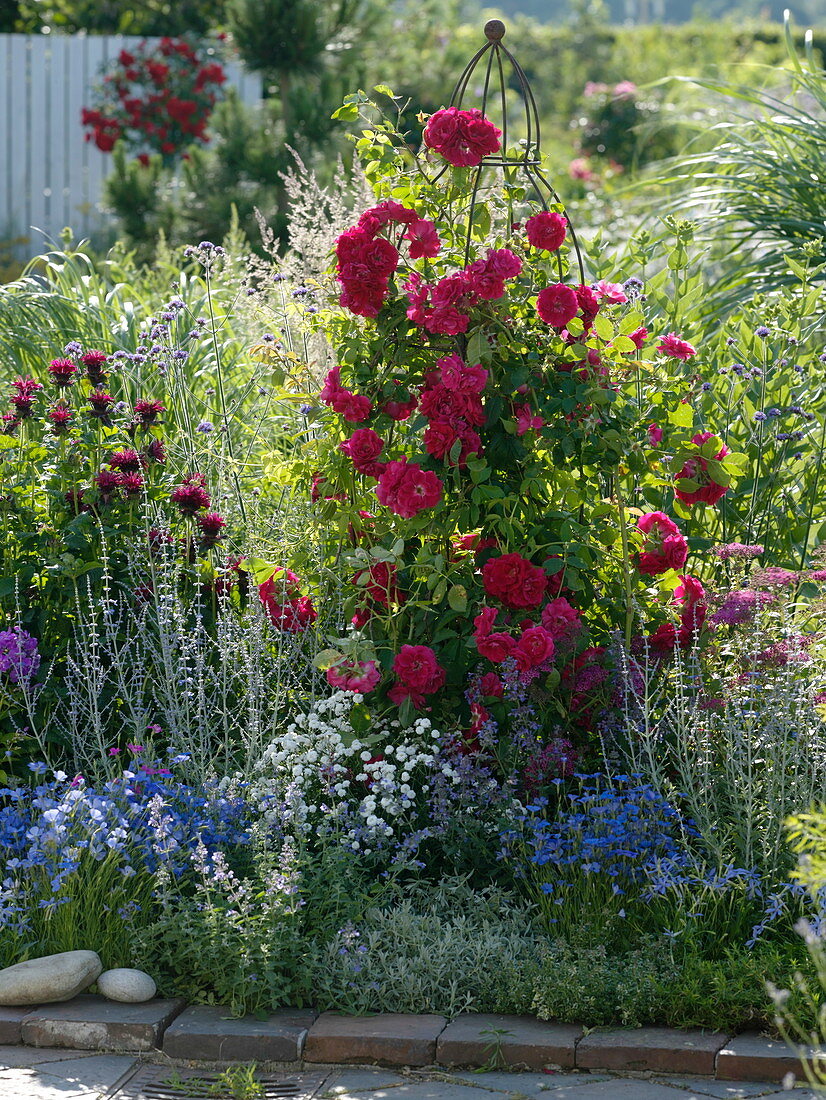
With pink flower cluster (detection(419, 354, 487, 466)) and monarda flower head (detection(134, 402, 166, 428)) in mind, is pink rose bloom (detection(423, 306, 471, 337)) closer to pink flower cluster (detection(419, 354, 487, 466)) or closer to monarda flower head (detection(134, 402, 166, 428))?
pink flower cluster (detection(419, 354, 487, 466))

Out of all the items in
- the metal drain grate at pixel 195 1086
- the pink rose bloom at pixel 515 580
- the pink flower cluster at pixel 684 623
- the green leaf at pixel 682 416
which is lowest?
the metal drain grate at pixel 195 1086

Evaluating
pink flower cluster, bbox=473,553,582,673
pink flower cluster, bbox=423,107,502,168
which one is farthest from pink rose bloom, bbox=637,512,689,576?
pink flower cluster, bbox=423,107,502,168

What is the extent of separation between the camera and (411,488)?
327cm

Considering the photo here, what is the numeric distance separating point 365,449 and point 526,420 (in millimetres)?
415

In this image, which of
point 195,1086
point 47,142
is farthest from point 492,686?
point 47,142

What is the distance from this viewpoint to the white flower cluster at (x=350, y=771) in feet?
10.0

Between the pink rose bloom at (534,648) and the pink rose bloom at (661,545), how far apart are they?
41 cm

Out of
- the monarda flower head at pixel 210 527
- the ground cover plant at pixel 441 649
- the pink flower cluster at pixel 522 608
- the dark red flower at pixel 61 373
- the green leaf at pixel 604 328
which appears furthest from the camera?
the dark red flower at pixel 61 373

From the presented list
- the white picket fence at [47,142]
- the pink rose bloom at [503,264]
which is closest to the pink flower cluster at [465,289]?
the pink rose bloom at [503,264]

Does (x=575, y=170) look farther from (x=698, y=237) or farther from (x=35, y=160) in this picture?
(x=698, y=237)

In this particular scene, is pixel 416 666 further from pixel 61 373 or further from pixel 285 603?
pixel 61 373

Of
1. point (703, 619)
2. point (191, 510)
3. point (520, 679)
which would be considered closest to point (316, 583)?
point (191, 510)

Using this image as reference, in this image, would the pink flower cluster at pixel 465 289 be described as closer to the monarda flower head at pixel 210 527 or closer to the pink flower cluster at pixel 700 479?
the pink flower cluster at pixel 700 479

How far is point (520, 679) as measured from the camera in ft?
10.4
